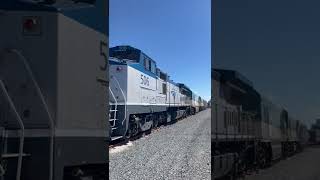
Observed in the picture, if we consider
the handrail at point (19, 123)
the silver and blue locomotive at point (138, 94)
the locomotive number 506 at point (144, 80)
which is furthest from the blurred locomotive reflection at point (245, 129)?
the locomotive number 506 at point (144, 80)

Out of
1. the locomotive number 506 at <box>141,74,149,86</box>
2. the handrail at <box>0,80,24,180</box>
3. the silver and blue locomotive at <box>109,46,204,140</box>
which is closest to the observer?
the handrail at <box>0,80,24,180</box>

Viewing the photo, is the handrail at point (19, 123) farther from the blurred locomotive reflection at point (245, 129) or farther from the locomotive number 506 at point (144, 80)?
the locomotive number 506 at point (144, 80)

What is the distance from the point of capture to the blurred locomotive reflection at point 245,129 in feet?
8.57

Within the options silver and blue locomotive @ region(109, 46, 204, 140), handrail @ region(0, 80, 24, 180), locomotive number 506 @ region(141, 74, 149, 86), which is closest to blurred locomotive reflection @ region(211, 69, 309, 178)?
handrail @ region(0, 80, 24, 180)

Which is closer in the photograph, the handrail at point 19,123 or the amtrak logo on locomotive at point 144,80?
the handrail at point 19,123

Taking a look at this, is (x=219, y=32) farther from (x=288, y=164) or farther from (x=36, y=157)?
(x=36, y=157)

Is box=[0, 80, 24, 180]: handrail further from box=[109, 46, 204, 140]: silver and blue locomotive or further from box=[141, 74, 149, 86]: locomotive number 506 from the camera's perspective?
box=[141, 74, 149, 86]: locomotive number 506

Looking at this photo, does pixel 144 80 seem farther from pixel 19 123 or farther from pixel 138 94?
pixel 19 123

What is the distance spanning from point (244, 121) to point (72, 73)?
1429mm

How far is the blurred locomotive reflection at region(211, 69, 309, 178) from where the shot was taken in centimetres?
261

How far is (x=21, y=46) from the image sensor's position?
3383 mm

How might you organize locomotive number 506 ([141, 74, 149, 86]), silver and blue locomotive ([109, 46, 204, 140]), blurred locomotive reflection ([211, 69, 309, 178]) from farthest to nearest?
locomotive number 506 ([141, 74, 149, 86]) → silver and blue locomotive ([109, 46, 204, 140]) → blurred locomotive reflection ([211, 69, 309, 178])

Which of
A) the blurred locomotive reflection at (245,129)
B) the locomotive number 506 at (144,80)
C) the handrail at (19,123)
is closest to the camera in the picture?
the blurred locomotive reflection at (245,129)

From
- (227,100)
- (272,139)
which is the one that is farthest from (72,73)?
(272,139)
